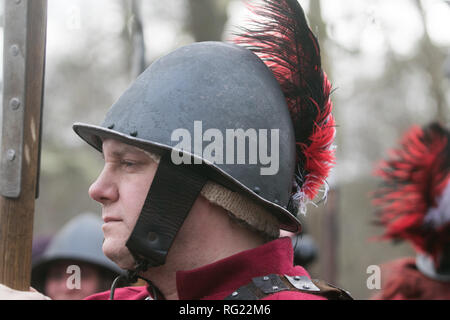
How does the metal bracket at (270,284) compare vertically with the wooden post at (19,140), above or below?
below

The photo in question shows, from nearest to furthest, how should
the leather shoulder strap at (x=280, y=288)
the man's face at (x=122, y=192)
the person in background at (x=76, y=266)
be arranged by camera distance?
the leather shoulder strap at (x=280, y=288) < the man's face at (x=122, y=192) < the person in background at (x=76, y=266)

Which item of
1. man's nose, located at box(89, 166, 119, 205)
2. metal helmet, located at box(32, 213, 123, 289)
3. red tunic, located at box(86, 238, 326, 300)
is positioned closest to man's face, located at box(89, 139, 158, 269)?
man's nose, located at box(89, 166, 119, 205)

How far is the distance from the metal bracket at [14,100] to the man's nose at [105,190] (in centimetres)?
28

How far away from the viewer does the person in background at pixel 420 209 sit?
4336 millimetres

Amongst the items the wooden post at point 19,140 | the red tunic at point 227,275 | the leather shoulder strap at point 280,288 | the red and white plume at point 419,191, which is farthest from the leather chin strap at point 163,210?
the red and white plume at point 419,191

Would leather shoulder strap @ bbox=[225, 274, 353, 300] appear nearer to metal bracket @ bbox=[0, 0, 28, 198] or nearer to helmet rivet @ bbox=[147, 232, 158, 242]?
helmet rivet @ bbox=[147, 232, 158, 242]

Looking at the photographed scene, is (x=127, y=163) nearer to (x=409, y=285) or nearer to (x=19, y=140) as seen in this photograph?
(x=19, y=140)

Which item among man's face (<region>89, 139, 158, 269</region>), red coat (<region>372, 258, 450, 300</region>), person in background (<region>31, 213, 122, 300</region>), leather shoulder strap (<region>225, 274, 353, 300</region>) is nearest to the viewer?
leather shoulder strap (<region>225, 274, 353, 300</region>)

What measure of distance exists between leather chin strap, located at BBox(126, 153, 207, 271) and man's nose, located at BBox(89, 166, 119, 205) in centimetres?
19

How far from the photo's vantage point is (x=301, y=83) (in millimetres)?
2578

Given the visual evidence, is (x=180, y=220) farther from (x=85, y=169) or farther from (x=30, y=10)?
(x=85, y=169)

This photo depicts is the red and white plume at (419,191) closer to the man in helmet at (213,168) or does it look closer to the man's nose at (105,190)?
the man in helmet at (213,168)

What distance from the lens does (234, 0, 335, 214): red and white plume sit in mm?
2578
